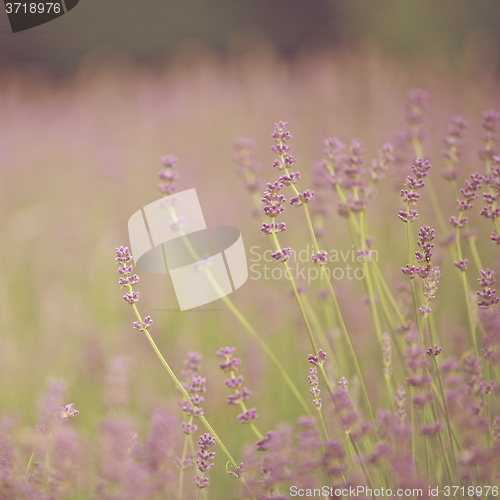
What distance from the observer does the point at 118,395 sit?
64cm

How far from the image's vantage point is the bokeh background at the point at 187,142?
45.7 inches

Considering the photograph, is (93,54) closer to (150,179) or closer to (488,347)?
(150,179)

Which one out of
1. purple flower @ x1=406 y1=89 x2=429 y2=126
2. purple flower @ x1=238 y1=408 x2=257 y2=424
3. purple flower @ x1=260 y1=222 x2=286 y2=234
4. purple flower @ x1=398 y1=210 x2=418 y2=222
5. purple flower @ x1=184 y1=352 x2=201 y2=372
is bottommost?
purple flower @ x1=238 y1=408 x2=257 y2=424

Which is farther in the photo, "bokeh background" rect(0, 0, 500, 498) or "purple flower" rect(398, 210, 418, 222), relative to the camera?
"bokeh background" rect(0, 0, 500, 498)

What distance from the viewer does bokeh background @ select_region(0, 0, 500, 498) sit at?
116cm

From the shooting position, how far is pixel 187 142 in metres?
1.82

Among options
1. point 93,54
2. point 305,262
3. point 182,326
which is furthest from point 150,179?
point 305,262

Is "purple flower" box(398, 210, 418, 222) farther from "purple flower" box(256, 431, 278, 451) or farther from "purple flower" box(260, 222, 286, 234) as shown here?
"purple flower" box(256, 431, 278, 451)

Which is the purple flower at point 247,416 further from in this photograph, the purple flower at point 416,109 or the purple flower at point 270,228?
the purple flower at point 416,109

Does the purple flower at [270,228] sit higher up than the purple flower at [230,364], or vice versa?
the purple flower at [270,228]

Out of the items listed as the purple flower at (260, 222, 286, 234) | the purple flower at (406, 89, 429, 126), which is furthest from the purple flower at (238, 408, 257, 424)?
the purple flower at (406, 89, 429, 126)

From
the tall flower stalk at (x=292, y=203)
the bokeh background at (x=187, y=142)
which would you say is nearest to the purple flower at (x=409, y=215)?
the tall flower stalk at (x=292, y=203)

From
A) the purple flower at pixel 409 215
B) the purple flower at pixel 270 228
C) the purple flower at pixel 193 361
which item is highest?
the purple flower at pixel 270 228

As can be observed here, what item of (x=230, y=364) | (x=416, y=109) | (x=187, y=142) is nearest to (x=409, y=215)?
(x=230, y=364)
